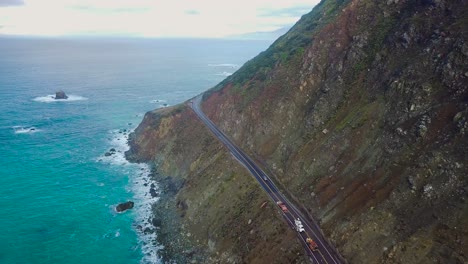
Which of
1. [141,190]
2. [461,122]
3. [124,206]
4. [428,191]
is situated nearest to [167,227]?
[124,206]

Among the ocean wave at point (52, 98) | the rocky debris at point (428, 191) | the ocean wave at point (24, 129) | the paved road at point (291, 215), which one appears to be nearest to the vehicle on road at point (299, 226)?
the paved road at point (291, 215)

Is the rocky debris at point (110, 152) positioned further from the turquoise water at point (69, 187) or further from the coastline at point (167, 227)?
the coastline at point (167, 227)

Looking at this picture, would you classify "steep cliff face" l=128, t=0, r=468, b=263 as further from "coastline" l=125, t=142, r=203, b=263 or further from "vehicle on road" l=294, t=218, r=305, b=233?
"coastline" l=125, t=142, r=203, b=263

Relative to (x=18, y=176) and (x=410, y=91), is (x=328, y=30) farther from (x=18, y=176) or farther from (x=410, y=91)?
(x=18, y=176)

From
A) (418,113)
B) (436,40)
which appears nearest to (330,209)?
(418,113)

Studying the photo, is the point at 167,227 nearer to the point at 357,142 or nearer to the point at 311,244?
the point at 311,244
